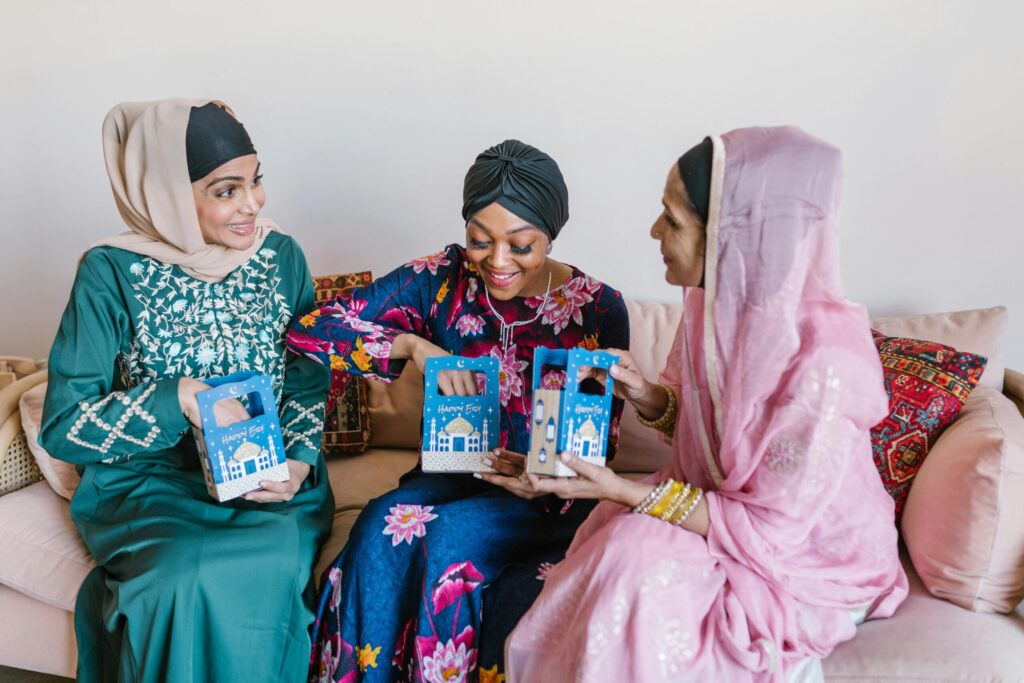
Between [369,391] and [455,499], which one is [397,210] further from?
[455,499]

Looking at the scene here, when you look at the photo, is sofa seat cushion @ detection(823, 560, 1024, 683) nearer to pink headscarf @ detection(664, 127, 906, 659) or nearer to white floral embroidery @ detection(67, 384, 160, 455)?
pink headscarf @ detection(664, 127, 906, 659)

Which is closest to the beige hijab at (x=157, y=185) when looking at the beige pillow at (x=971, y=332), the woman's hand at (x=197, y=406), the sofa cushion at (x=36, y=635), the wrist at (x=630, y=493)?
the woman's hand at (x=197, y=406)

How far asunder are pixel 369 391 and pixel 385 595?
0.89 m

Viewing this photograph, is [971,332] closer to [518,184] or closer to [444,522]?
[518,184]

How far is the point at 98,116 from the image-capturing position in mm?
2842

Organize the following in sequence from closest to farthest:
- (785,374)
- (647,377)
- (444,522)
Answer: (785,374)
(444,522)
(647,377)

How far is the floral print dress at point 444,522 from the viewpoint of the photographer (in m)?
1.63

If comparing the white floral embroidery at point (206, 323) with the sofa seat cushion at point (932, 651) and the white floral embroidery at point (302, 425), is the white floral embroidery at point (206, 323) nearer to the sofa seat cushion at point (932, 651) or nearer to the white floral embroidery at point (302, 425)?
the white floral embroidery at point (302, 425)

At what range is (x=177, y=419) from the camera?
1.76m

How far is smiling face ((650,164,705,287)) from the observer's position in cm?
142

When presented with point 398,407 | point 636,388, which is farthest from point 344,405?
point 636,388

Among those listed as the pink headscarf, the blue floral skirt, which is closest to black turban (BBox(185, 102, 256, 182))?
the blue floral skirt

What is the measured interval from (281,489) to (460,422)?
1.37ft

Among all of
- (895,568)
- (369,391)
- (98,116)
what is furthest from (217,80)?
(895,568)
